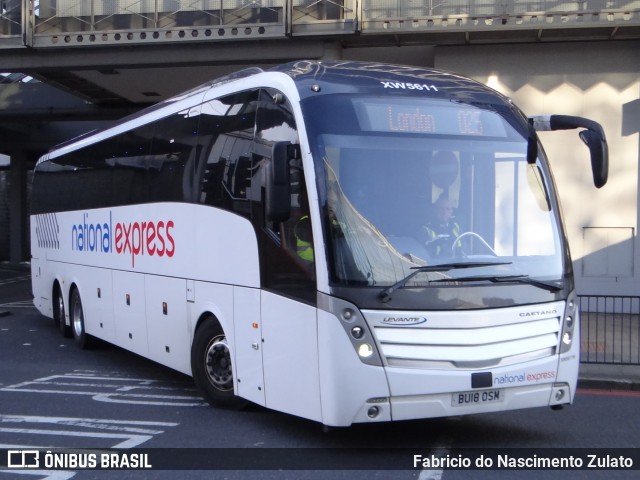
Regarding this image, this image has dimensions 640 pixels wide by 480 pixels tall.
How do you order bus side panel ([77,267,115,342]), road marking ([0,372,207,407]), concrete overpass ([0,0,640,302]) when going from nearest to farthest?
1. road marking ([0,372,207,407])
2. bus side panel ([77,267,115,342])
3. concrete overpass ([0,0,640,302])

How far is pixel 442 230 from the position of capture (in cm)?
725

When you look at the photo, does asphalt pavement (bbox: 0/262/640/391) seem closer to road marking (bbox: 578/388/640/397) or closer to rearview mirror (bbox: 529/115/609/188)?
road marking (bbox: 578/388/640/397)

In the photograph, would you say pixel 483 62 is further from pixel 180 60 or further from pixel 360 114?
pixel 360 114

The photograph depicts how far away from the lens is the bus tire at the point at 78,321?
570 inches

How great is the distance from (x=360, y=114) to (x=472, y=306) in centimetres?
186

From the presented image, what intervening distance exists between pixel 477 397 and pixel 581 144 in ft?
41.9

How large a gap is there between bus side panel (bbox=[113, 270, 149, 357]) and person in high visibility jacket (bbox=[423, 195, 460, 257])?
5.14m

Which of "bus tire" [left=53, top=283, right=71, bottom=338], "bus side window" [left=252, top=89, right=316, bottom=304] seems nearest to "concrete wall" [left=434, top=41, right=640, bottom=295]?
"bus tire" [left=53, top=283, right=71, bottom=338]

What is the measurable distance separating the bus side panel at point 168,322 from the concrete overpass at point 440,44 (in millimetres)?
9439

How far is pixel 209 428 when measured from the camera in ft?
27.7

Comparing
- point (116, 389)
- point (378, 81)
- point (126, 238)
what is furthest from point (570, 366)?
point (126, 238)

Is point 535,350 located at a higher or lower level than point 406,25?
lower

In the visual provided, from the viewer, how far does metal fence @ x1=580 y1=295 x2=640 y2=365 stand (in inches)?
490

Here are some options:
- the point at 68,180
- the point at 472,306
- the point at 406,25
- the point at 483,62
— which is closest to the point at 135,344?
the point at 68,180
